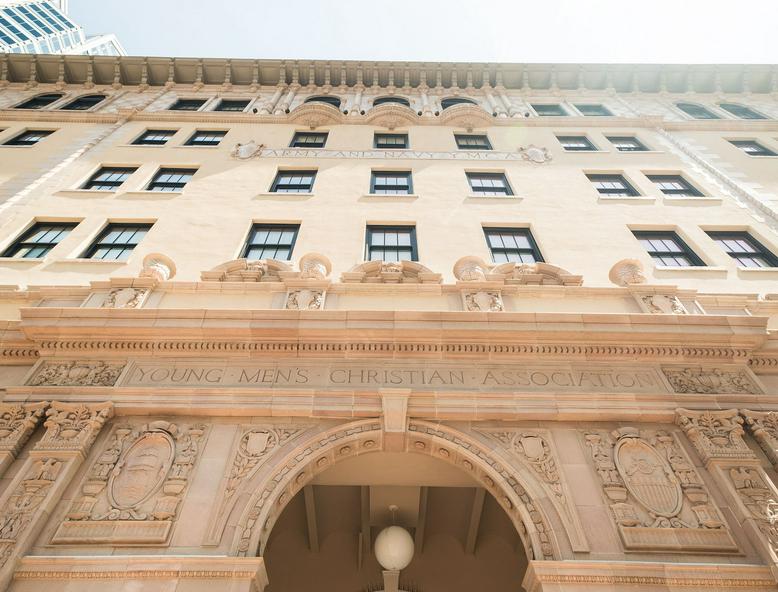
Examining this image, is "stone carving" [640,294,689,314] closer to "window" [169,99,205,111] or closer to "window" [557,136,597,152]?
"window" [557,136,597,152]

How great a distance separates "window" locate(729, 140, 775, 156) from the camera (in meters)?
19.5

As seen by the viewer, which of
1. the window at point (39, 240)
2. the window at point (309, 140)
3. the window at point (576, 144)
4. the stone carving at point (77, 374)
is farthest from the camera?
the window at point (309, 140)

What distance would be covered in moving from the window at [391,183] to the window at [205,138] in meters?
7.17

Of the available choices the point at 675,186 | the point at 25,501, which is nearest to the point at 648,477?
the point at 25,501

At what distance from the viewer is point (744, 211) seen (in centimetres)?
1473

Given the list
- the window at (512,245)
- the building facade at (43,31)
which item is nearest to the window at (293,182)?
the window at (512,245)

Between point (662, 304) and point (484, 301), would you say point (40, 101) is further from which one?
point (662, 304)

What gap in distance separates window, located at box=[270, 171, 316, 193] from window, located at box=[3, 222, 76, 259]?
6197 mm

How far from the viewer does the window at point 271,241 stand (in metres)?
13.2

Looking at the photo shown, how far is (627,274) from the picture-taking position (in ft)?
35.9

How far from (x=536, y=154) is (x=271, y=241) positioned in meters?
10.5

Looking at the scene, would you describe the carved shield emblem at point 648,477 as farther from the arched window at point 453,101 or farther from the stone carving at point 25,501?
the arched window at point 453,101

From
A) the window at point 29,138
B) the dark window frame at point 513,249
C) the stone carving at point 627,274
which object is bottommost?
the stone carving at point 627,274

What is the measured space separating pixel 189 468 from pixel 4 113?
21892 millimetres
